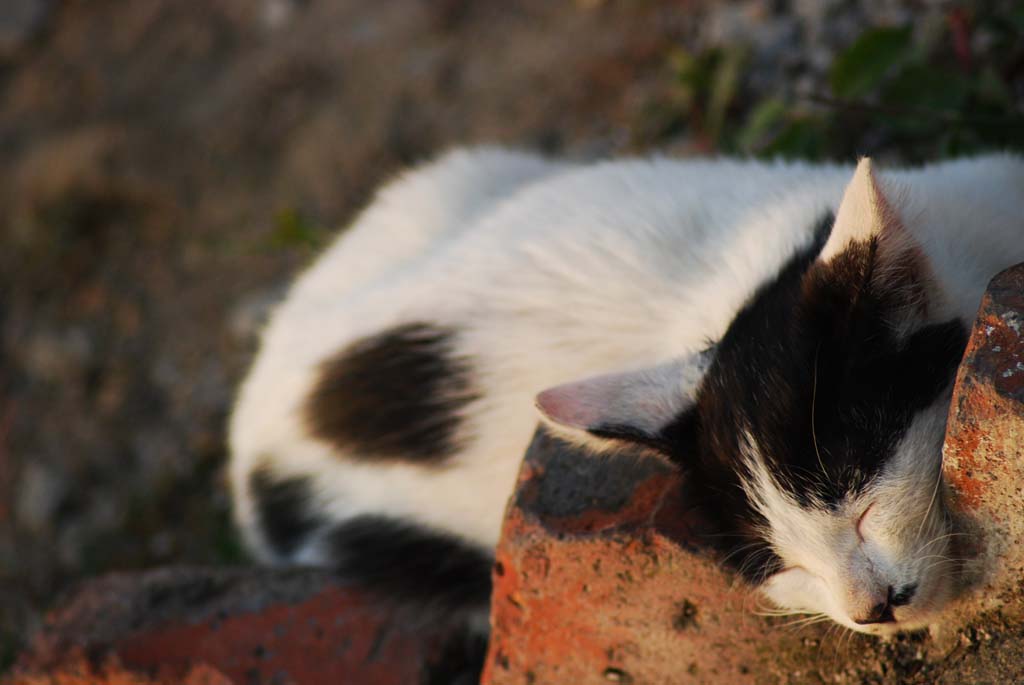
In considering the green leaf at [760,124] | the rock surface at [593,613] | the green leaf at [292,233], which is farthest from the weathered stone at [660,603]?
the green leaf at [292,233]

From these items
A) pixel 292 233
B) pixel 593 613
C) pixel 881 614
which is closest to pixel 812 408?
pixel 881 614

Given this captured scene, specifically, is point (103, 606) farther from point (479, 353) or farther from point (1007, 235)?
point (1007, 235)

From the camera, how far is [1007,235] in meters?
2.15

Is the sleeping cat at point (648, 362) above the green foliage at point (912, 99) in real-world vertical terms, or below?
below

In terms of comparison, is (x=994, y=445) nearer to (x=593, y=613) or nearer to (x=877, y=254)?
(x=877, y=254)

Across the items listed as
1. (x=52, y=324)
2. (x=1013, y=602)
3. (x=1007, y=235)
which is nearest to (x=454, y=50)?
(x=52, y=324)

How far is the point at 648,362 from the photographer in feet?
7.66

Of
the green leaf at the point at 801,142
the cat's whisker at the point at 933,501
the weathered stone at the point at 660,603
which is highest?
the green leaf at the point at 801,142

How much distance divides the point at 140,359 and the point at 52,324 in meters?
0.76

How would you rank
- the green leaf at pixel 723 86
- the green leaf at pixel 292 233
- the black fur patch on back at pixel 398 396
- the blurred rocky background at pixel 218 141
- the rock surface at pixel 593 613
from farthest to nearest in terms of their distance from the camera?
the green leaf at pixel 292 233
the blurred rocky background at pixel 218 141
the green leaf at pixel 723 86
the black fur patch on back at pixel 398 396
the rock surface at pixel 593 613

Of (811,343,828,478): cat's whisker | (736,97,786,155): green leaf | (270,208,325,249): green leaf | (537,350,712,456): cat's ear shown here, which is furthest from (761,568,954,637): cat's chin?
(270,208,325,249): green leaf

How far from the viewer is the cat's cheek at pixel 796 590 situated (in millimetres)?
1869

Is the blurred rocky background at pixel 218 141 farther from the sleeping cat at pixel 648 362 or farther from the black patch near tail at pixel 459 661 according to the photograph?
the black patch near tail at pixel 459 661

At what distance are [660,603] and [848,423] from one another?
0.60m
